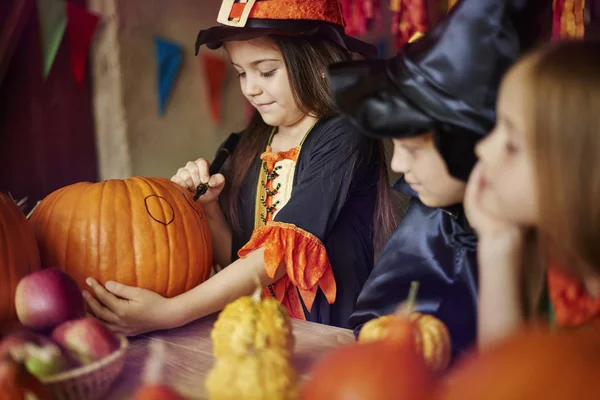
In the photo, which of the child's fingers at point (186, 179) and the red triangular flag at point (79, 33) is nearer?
the child's fingers at point (186, 179)

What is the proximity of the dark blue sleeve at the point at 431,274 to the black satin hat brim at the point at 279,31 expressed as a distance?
0.41 metres

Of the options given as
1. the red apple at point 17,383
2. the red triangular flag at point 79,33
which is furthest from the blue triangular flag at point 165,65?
the red apple at point 17,383

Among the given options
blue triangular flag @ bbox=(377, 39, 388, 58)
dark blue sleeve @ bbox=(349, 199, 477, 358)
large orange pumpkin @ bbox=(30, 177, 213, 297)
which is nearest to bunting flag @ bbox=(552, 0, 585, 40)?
dark blue sleeve @ bbox=(349, 199, 477, 358)

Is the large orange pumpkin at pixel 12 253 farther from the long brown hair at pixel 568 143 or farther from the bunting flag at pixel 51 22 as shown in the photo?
the bunting flag at pixel 51 22

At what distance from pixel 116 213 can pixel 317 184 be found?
38cm

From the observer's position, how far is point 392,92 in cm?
74

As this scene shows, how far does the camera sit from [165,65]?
8.87ft

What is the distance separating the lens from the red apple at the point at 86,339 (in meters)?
0.65

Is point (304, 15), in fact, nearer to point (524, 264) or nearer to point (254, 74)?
point (254, 74)

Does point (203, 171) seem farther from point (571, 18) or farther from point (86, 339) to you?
point (571, 18)

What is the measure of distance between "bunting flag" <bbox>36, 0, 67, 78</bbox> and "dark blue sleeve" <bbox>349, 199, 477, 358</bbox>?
201 cm

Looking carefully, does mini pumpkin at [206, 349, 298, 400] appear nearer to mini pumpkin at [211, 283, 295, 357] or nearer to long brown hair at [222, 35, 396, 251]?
mini pumpkin at [211, 283, 295, 357]

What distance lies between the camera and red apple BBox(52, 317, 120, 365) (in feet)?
2.14

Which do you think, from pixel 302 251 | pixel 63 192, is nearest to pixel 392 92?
pixel 302 251
